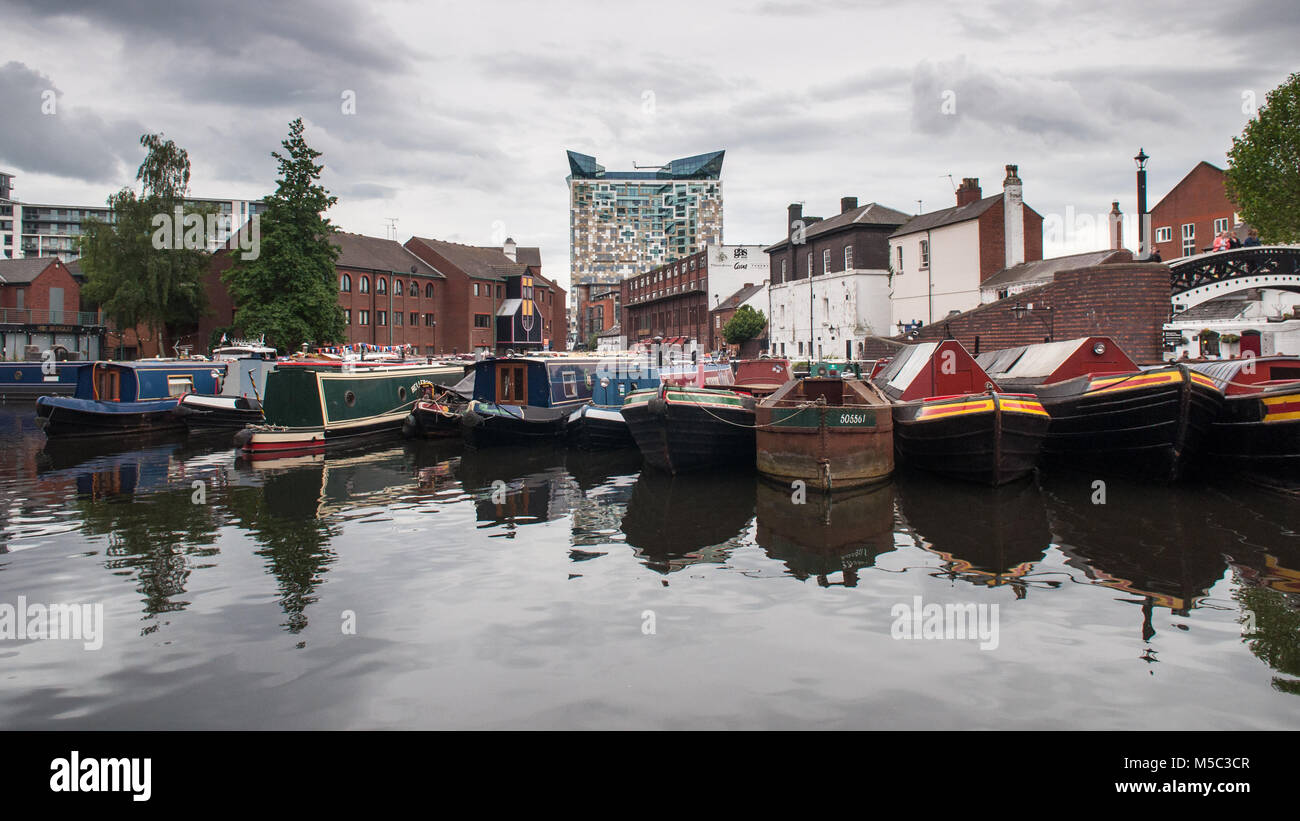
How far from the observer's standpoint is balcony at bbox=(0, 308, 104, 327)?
185ft

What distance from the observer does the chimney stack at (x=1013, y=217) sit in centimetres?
3959

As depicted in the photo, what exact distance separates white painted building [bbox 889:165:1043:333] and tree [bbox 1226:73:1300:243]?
29.4 ft

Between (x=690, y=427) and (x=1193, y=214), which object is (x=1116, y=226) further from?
(x=690, y=427)

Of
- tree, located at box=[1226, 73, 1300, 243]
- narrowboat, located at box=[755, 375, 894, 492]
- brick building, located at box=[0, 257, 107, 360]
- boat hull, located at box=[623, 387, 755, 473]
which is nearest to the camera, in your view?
narrowboat, located at box=[755, 375, 894, 492]

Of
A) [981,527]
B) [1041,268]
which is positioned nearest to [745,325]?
[1041,268]

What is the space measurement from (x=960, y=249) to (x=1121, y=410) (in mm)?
29242

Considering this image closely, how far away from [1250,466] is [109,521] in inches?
768

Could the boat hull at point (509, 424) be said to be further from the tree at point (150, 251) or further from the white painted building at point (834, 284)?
the tree at point (150, 251)

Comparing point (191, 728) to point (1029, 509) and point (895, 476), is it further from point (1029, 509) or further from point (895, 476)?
point (895, 476)

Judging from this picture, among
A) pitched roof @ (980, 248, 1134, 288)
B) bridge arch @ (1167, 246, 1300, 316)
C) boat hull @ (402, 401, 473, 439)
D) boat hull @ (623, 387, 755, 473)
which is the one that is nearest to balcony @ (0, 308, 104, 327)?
boat hull @ (402, 401, 473, 439)

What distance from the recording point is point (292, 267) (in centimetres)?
4100

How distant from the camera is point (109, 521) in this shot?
520 inches

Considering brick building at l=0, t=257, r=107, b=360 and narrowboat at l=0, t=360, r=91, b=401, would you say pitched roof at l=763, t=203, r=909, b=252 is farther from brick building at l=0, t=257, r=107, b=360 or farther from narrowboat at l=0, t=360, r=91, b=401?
brick building at l=0, t=257, r=107, b=360
